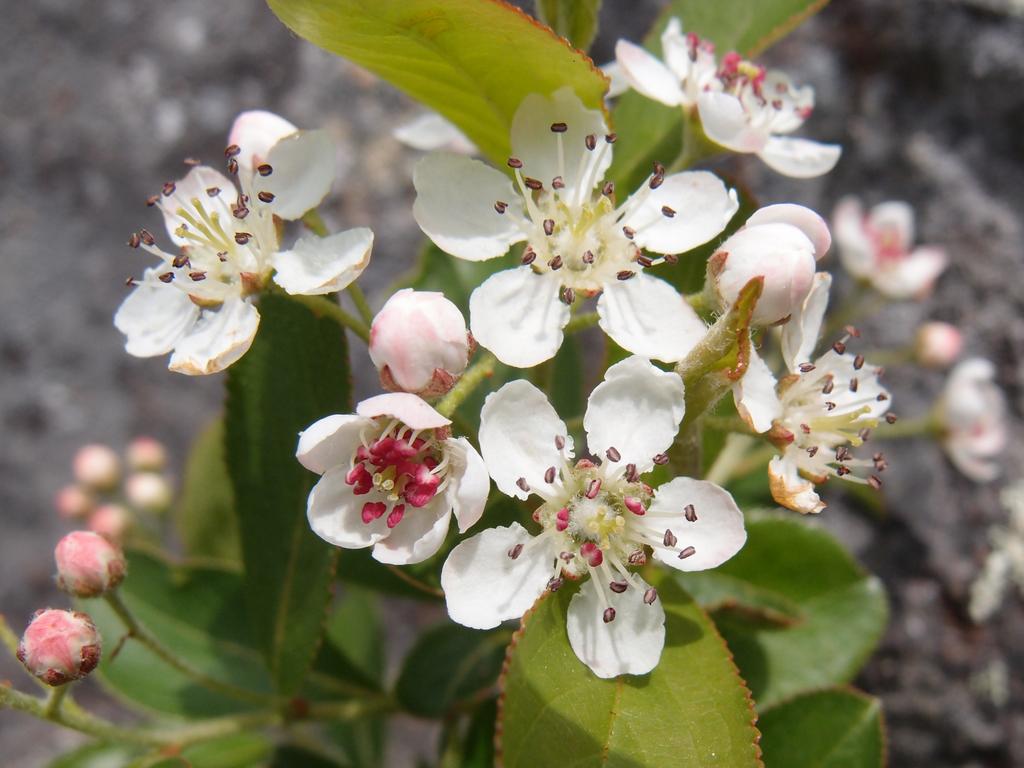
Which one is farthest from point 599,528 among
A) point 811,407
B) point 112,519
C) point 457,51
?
Result: point 112,519

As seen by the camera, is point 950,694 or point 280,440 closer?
point 280,440

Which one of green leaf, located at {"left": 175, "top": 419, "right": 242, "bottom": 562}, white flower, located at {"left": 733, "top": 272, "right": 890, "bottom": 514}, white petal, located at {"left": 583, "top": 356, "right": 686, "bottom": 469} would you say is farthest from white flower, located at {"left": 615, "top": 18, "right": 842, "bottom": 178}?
green leaf, located at {"left": 175, "top": 419, "right": 242, "bottom": 562}

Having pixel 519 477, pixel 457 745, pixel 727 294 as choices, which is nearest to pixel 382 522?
pixel 519 477

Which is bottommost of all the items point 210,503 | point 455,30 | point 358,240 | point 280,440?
point 210,503

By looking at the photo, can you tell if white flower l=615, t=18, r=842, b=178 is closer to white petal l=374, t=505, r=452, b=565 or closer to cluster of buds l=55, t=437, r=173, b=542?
white petal l=374, t=505, r=452, b=565

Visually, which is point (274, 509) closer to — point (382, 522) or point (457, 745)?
point (382, 522)

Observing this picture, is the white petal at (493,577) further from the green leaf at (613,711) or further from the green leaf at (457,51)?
the green leaf at (457,51)
